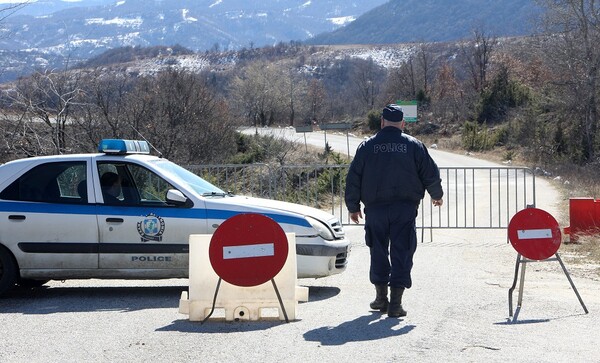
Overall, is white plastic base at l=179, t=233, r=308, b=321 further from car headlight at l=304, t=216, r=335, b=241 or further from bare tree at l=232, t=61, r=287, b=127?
bare tree at l=232, t=61, r=287, b=127

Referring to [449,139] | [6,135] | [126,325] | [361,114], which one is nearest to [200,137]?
[6,135]

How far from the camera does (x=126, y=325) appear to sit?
27.0 feet

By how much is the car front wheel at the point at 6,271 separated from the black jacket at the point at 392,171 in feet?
12.8

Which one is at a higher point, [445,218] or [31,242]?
[31,242]

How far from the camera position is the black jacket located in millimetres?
8414

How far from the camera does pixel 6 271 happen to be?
386 inches

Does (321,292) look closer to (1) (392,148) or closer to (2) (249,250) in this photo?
(2) (249,250)

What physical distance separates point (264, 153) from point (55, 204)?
92.1 feet

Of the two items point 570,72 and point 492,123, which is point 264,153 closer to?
point 570,72

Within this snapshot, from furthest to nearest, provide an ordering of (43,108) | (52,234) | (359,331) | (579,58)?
(579,58) < (43,108) < (52,234) < (359,331)

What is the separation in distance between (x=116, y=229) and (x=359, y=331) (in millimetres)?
3333


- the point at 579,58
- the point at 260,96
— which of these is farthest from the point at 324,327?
the point at 260,96

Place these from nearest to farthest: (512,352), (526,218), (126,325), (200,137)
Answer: (512,352)
(126,325)
(526,218)
(200,137)

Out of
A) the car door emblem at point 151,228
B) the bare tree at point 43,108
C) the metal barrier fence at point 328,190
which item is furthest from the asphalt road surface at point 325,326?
the bare tree at point 43,108
